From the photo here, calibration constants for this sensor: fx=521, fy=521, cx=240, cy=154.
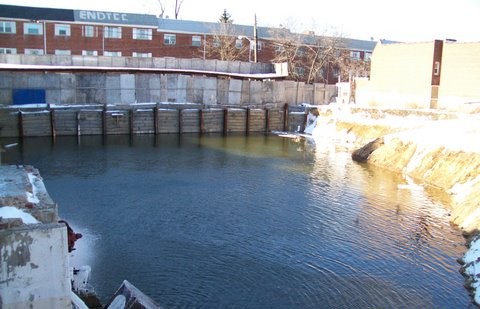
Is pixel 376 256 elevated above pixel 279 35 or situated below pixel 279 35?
below

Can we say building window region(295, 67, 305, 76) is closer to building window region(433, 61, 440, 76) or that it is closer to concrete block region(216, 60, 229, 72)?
concrete block region(216, 60, 229, 72)

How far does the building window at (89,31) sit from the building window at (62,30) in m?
1.67

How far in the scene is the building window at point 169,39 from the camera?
201 ft

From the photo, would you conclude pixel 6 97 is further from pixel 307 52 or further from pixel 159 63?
pixel 307 52

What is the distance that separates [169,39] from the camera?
2422 inches

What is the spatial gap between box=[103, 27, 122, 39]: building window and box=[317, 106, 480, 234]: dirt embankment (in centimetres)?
2959

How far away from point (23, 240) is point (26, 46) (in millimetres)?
53255

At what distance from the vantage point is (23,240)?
25.3ft

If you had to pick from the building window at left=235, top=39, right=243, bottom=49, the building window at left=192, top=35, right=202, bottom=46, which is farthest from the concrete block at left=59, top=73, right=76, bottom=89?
the building window at left=235, top=39, right=243, bottom=49

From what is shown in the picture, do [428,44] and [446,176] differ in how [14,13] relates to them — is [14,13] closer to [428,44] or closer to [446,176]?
[428,44]

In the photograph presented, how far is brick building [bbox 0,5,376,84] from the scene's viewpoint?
181 ft

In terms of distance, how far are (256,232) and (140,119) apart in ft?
88.9

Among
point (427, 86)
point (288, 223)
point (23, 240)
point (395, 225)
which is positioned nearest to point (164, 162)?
point (288, 223)

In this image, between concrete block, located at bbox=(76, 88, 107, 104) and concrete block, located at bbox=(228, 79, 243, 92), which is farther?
concrete block, located at bbox=(228, 79, 243, 92)
